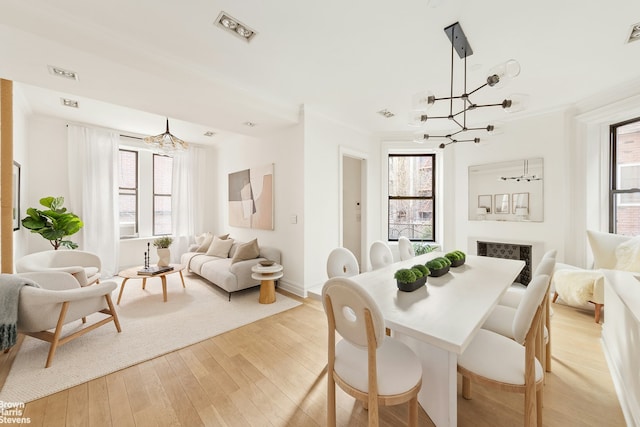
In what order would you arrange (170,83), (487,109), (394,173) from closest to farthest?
1. (170,83)
2. (487,109)
3. (394,173)

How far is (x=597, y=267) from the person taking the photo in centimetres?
298

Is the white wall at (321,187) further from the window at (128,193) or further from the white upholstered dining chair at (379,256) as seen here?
the window at (128,193)

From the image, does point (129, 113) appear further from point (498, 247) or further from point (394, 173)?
point (498, 247)

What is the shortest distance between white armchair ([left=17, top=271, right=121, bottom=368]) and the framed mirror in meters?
5.16

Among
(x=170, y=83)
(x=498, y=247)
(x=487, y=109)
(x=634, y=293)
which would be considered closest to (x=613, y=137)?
(x=487, y=109)

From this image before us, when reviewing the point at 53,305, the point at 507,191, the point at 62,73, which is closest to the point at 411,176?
the point at 507,191

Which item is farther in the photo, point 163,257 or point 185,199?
point 185,199

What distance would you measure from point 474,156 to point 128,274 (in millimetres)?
5680

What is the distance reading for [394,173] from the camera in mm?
5113

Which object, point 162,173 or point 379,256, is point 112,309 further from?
point 162,173

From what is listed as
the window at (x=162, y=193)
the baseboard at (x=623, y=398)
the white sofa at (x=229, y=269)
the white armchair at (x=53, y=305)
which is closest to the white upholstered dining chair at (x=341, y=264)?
the baseboard at (x=623, y=398)

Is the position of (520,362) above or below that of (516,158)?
below

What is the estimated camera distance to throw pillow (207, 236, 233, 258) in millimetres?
4450

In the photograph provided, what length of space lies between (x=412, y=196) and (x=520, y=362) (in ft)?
13.1
